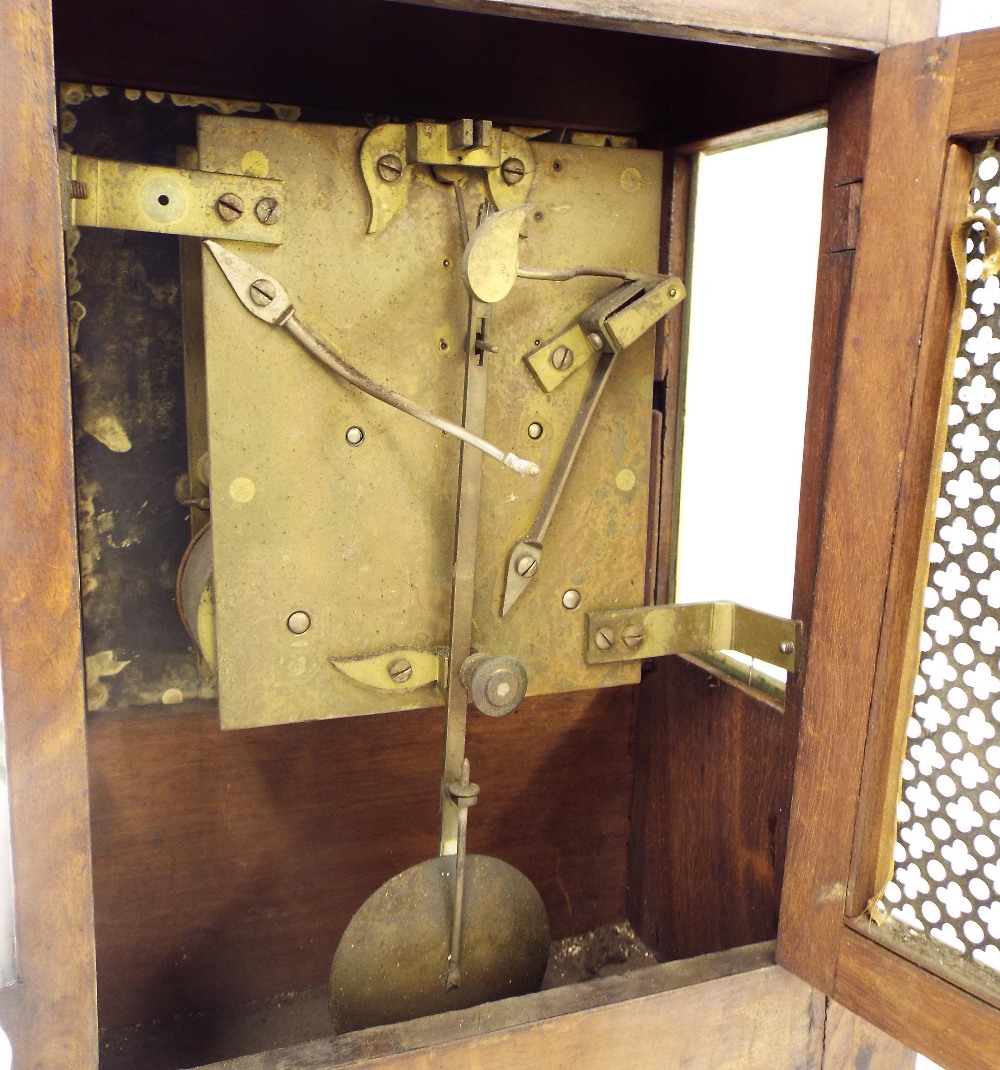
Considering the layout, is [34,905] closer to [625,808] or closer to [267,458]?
[267,458]

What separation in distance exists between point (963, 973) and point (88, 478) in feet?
3.56

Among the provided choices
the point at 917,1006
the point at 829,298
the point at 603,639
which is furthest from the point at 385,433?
the point at 917,1006

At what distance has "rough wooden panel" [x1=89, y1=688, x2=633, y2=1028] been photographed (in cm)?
134

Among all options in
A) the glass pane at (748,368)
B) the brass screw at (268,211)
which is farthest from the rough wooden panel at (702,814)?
the brass screw at (268,211)

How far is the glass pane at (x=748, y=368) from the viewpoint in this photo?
4.09 feet

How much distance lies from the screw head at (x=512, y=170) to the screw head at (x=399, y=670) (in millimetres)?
548

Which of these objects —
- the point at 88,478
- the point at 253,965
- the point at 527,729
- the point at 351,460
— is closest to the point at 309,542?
the point at 351,460

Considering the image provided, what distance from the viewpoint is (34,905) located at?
77cm

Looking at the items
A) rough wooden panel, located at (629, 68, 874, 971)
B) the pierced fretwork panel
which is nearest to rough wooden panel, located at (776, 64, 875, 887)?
rough wooden panel, located at (629, 68, 874, 971)

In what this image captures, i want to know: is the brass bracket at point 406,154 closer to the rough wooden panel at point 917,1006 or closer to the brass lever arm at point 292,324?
the brass lever arm at point 292,324

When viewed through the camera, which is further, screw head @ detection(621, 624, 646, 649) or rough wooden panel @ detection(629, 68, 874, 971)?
screw head @ detection(621, 624, 646, 649)

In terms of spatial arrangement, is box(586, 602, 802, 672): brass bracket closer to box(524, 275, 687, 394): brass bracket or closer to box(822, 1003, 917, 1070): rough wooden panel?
box(524, 275, 687, 394): brass bracket

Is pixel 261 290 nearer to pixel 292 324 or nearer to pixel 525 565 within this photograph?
pixel 292 324

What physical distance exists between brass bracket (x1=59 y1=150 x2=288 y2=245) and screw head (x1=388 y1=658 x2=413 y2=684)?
1.54 ft
